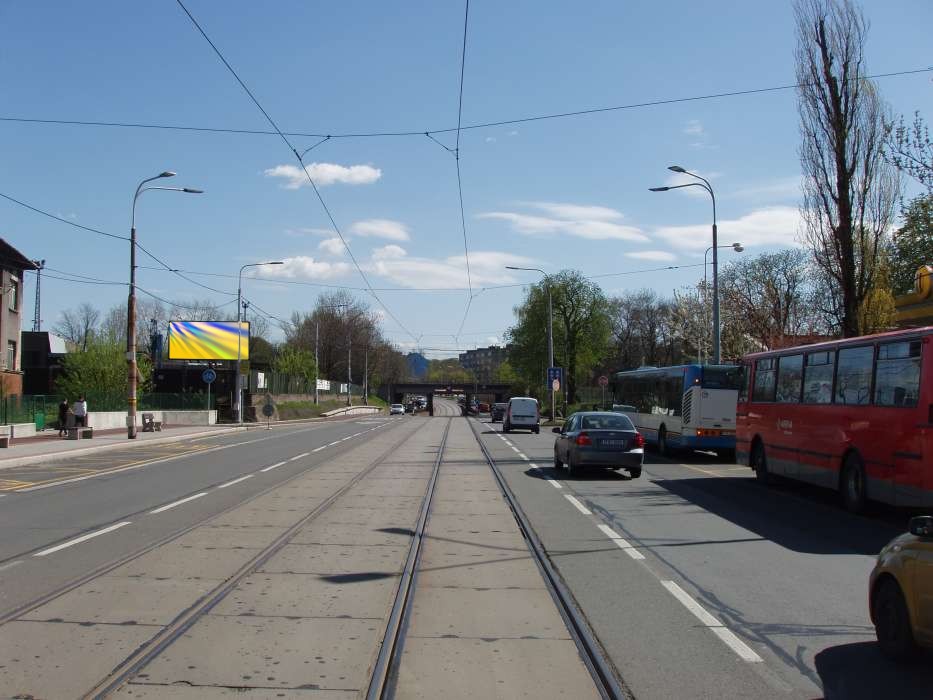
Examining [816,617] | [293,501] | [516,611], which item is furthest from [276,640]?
[293,501]

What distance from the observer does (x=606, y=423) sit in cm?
1941

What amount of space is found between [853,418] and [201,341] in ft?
200

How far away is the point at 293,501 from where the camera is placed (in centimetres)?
1498

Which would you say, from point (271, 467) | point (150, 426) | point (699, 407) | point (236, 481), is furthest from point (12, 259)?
point (699, 407)

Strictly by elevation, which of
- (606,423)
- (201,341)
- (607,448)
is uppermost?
(201,341)

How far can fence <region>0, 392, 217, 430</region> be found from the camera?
35.4m

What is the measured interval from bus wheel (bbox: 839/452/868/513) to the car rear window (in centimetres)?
579

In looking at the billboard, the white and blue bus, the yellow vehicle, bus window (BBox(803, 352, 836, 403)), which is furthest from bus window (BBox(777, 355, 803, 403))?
the billboard

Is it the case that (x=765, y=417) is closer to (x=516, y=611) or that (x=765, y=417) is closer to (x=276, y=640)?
(x=516, y=611)

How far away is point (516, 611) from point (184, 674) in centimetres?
285

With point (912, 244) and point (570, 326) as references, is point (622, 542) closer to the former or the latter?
point (912, 244)

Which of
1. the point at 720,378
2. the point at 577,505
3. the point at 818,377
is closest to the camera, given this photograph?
the point at 577,505

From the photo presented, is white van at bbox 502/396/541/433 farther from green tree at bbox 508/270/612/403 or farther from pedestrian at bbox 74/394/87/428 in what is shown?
green tree at bbox 508/270/612/403

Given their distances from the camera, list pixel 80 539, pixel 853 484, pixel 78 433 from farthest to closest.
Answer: pixel 78 433 → pixel 853 484 → pixel 80 539
